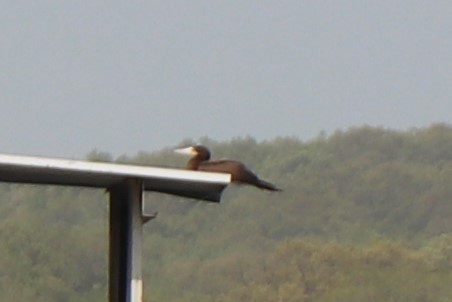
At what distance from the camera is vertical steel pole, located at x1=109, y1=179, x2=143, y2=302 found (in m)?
7.07

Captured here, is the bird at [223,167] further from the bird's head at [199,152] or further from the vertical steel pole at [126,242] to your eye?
the vertical steel pole at [126,242]

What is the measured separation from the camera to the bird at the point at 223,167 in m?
7.92

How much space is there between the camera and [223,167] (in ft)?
26.4

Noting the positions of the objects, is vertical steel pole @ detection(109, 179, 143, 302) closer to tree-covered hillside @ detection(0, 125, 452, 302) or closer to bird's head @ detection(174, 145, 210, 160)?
bird's head @ detection(174, 145, 210, 160)

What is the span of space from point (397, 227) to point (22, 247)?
21355mm

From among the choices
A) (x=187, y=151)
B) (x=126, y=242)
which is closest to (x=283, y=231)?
(x=187, y=151)

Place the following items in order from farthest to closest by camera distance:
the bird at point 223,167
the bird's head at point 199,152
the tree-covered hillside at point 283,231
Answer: the tree-covered hillside at point 283,231 < the bird's head at point 199,152 < the bird at point 223,167

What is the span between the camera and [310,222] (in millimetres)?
47656

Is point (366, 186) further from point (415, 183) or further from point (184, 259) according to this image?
point (184, 259)

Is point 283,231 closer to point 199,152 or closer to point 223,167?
point 199,152

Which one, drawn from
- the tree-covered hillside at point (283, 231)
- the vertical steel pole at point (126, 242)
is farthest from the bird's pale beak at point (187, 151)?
the tree-covered hillside at point (283, 231)

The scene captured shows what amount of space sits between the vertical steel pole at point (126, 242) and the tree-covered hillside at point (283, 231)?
1458cm

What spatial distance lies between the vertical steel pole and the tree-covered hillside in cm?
1458

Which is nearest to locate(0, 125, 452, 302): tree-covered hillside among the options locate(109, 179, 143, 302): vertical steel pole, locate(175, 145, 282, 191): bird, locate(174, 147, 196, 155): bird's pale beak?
locate(174, 147, 196, 155): bird's pale beak
